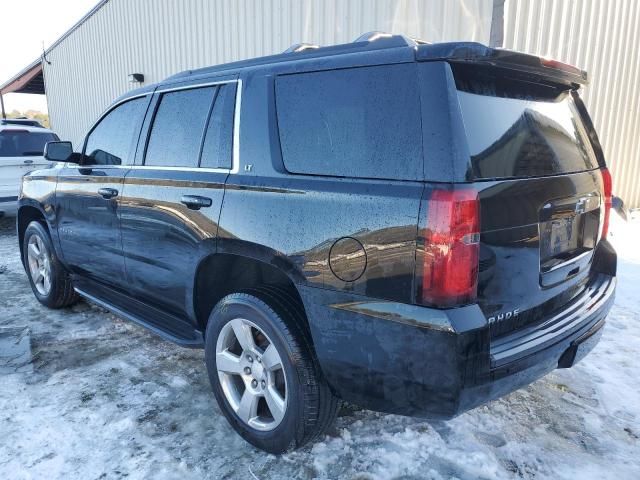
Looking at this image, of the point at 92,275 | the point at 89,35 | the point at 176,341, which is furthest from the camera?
the point at 89,35

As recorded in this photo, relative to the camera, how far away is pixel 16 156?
8.16m

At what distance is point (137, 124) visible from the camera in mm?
3324

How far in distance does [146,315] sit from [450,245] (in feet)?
7.41

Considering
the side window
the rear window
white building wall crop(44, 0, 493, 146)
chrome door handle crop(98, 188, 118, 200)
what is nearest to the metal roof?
Result: white building wall crop(44, 0, 493, 146)

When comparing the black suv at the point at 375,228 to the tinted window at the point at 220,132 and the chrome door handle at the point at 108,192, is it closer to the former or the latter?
the tinted window at the point at 220,132

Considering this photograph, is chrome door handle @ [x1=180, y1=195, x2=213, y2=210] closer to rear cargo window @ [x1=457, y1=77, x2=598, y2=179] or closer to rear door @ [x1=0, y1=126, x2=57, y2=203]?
rear cargo window @ [x1=457, y1=77, x2=598, y2=179]

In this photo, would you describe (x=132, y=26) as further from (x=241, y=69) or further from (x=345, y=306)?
(x=345, y=306)

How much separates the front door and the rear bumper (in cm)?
189

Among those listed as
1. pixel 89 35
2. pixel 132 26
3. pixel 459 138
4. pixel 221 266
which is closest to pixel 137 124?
pixel 221 266

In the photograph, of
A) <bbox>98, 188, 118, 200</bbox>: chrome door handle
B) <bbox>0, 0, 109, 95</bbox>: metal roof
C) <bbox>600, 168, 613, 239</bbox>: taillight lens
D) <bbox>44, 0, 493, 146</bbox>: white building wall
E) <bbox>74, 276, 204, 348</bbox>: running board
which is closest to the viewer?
<bbox>600, 168, 613, 239</bbox>: taillight lens

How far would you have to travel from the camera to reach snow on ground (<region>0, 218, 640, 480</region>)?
2330mm

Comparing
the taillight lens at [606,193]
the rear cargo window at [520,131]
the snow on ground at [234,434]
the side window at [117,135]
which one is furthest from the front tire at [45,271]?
the taillight lens at [606,193]

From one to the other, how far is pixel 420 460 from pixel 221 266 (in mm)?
1429

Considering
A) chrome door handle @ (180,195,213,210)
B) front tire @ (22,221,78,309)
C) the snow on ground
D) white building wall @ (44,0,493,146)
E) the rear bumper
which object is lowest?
the snow on ground
